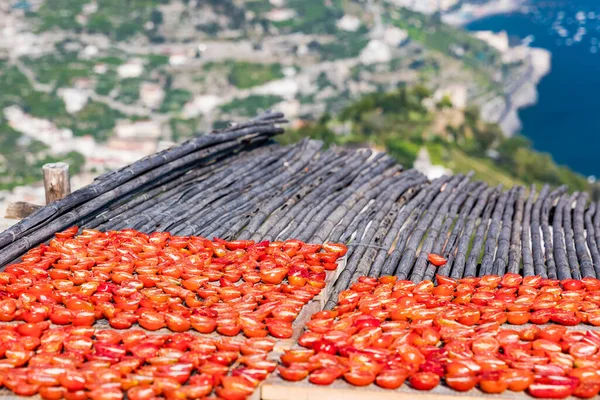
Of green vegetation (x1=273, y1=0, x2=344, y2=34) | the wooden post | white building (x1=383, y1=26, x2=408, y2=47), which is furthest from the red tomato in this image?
white building (x1=383, y1=26, x2=408, y2=47)

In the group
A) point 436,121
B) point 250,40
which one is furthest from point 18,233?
point 250,40

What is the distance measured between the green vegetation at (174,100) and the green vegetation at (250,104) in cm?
495

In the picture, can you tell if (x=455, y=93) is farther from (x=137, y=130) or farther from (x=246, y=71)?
(x=137, y=130)

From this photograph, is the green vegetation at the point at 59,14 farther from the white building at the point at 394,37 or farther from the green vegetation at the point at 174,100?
the white building at the point at 394,37

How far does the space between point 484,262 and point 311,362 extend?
8.94ft

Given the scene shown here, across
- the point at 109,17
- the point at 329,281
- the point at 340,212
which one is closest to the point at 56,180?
the point at 340,212

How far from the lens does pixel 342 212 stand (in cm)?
739

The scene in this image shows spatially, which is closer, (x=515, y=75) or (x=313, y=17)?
(x=313, y=17)

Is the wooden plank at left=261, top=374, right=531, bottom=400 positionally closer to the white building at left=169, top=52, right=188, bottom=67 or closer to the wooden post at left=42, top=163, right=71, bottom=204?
the wooden post at left=42, top=163, right=71, bottom=204

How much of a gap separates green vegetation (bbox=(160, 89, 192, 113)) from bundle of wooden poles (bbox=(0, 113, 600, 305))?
7699cm

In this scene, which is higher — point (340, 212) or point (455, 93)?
point (455, 93)

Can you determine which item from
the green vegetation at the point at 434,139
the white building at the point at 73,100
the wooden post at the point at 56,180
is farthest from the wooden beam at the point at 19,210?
the white building at the point at 73,100

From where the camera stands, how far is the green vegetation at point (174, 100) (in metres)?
84.6

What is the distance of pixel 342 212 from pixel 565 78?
397ft
